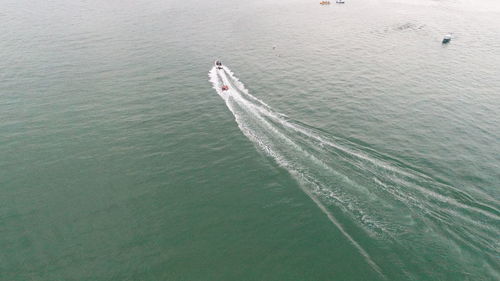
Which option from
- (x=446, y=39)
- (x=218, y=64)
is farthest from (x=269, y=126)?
(x=446, y=39)

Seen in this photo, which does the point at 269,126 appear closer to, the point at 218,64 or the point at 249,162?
the point at 249,162

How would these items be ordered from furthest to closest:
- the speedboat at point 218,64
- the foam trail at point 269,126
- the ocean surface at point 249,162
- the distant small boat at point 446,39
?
1. the distant small boat at point 446,39
2. the speedboat at point 218,64
3. the foam trail at point 269,126
4. the ocean surface at point 249,162

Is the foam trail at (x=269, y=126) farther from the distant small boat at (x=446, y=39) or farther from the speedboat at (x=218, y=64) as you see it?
the distant small boat at (x=446, y=39)

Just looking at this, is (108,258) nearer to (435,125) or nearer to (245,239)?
(245,239)

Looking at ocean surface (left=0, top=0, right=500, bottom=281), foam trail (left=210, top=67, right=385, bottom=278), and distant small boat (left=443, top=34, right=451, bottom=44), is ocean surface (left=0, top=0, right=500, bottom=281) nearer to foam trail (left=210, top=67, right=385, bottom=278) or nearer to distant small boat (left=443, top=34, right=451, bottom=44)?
foam trail (left=210, top=67, right=385, bottom=278)

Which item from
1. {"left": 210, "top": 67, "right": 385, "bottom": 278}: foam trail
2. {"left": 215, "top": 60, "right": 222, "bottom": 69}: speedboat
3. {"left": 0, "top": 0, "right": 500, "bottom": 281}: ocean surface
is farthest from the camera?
{"left": 215, "top": 60, "right": 222, "bottom": 69}: speedboat

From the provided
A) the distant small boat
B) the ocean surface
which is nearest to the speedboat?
the ocean surface

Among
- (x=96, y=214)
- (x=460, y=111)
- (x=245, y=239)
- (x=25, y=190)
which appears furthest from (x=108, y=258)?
(x=460, y=111)

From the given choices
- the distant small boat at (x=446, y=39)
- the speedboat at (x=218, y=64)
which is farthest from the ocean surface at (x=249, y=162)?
the distant small boat at (x=446, y=39)

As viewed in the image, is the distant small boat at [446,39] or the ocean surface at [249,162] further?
the distant small boat at [446,39]
